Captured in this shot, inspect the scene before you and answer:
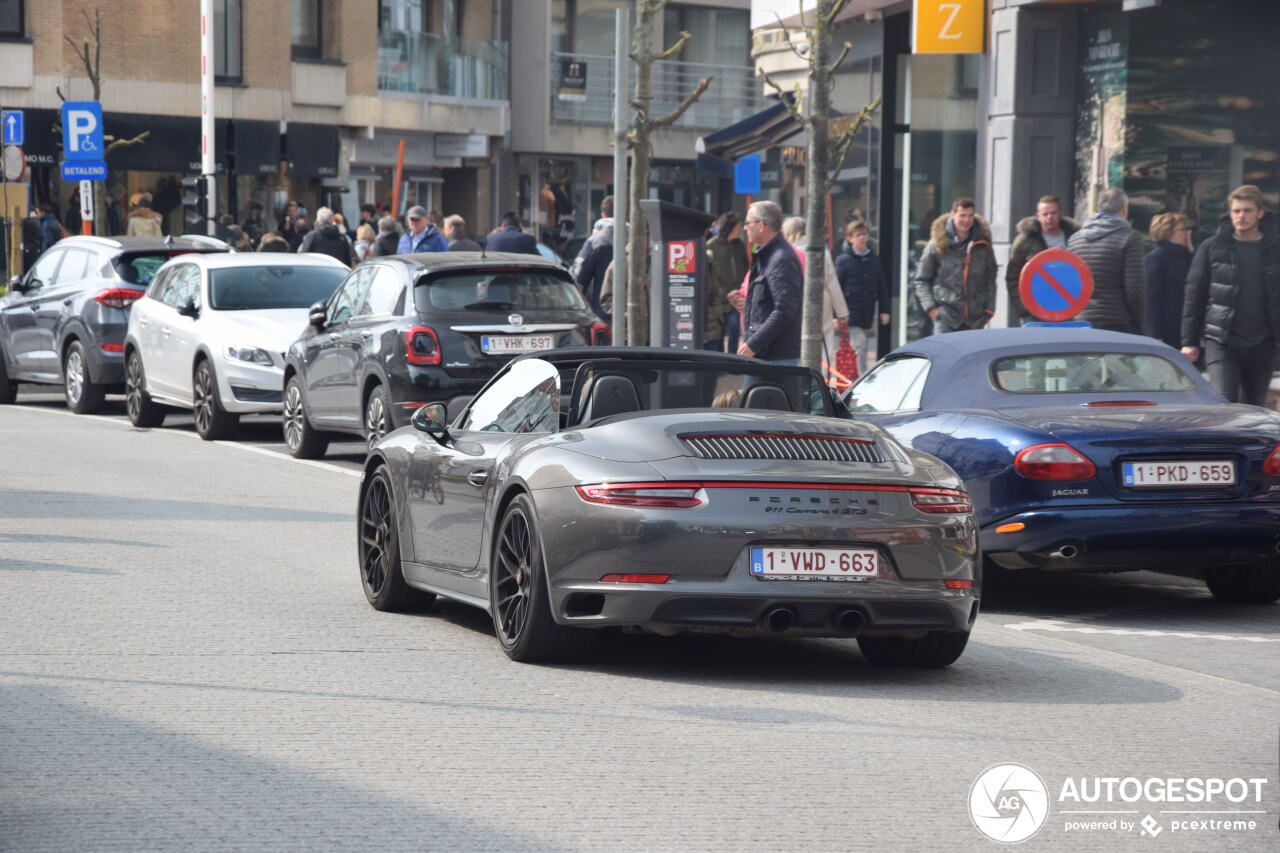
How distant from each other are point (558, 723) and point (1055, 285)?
29.2 ft

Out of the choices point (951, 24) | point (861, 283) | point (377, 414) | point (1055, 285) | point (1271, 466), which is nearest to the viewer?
point (1271, 466)

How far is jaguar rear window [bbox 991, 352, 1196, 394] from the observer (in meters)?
10.6

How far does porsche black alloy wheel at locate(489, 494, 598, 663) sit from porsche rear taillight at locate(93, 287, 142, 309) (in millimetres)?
13844

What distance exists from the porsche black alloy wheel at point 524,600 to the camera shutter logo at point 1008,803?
2.04 m

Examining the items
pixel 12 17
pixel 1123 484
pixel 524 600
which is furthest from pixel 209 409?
pixel 12 17

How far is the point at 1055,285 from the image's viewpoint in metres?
14.9

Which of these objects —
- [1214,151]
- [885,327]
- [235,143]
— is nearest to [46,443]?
[885,327]

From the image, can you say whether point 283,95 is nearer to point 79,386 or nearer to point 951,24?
point 79,386

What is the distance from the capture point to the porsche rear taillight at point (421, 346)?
15.6m

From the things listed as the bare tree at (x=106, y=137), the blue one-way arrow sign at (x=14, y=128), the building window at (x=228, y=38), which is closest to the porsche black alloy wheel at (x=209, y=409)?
the blue one-way arrow sign at (x=14, y=128)

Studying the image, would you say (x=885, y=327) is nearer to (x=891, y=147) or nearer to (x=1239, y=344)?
(x=891, y=147)

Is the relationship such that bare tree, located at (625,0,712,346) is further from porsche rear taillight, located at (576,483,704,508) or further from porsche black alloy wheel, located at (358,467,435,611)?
porsche rear taillight, located at (576,483,704,508)

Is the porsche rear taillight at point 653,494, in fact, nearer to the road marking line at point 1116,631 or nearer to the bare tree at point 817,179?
the road marking line at point 1116,631

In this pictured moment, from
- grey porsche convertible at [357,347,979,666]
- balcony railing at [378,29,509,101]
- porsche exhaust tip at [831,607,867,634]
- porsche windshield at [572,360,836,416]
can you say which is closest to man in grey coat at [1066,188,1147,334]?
porsche windshield at [572,360,836,416]
